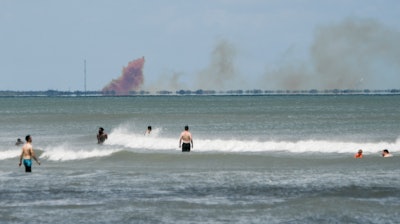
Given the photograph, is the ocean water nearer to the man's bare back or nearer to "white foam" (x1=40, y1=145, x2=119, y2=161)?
"white foam" (x1=40, y1=145, x2=119, y2=161)

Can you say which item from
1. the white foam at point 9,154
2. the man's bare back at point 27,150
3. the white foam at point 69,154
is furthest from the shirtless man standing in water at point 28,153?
the white foam at point 9,154

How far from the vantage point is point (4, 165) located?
118ft

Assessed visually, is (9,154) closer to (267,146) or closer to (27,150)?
(267,146)

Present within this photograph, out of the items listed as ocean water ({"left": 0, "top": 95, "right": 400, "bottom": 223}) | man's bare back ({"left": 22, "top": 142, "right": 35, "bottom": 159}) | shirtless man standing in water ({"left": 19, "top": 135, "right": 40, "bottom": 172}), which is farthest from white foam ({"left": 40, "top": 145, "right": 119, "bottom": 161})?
man's bare back ({"left": 22, "top": 142, "right": 35, "bottom": 159})

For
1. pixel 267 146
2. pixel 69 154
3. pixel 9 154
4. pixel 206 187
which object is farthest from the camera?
pixel 267 146

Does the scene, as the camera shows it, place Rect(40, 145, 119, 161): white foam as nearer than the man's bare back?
No

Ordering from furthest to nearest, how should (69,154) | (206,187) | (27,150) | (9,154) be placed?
1. (9,154)
2. (69,154)
3. (27,150)
4. (206,187)

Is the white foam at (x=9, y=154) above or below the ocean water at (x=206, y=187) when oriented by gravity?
above

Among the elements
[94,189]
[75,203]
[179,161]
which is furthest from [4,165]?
[75,203]

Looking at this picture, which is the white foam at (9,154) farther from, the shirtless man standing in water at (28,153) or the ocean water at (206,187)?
the shirtless man standing in water at (28,153)

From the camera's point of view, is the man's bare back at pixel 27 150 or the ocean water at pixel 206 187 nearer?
the ocean water at pixel 206 187

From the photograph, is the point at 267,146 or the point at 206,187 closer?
the point at 206,187

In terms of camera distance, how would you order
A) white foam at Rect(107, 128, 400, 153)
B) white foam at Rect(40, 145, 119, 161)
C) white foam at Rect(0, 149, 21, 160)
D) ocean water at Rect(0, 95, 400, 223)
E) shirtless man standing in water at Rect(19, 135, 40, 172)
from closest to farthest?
ocean water at Rect(0, 95, 400, 223), shirtless man standing in water at Rect(19, 135, 40, 172), white foam at Rect(40, 145, 119, 161), white foam at Rect(107, 128, 400, 153), white foam at Rect(0, 149, 21, 160)

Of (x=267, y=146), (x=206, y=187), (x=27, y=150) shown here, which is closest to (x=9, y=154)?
(x=267, y=146)
